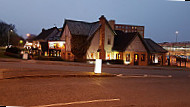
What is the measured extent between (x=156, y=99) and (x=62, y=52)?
3110 centimetres

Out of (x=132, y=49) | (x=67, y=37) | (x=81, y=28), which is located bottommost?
(x=132, y=49)

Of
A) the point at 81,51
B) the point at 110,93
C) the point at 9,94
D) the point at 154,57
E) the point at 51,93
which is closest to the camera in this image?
the point at 9,94

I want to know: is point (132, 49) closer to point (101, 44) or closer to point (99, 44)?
point (101, 44)

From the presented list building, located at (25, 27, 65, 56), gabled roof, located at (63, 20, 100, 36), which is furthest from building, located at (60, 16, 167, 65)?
building, located at (25, 27, 65, 56)

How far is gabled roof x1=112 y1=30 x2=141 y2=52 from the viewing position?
121 ft

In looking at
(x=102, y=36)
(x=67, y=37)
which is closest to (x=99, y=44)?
(x=102, y=36)

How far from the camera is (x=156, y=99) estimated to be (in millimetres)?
8273

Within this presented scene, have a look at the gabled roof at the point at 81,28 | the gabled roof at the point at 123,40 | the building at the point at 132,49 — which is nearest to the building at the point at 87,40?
the gabled roof at the point at 81,28

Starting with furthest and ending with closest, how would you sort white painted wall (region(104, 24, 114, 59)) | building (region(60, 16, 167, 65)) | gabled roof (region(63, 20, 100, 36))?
white painted wall (region(104, 24, 114, 59)) → gabled roof (region(63, 20, 100, 36)) → building (region(60, 16, 167, 65))

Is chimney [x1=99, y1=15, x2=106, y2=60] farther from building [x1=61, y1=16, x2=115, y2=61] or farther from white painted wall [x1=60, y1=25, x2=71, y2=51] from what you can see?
white painted wall [x1=60, y1=25, x2=71, y2=51]

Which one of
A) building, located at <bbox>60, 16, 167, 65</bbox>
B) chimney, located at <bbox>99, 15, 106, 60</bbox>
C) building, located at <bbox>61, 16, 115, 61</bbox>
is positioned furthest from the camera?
chimney, located at <bbox>99, 15, 106, 60</bbox>

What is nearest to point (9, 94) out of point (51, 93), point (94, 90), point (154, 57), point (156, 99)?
point (51, 93)

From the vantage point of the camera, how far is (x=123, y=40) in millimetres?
38312

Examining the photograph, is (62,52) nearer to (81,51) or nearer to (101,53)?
(81,51)
